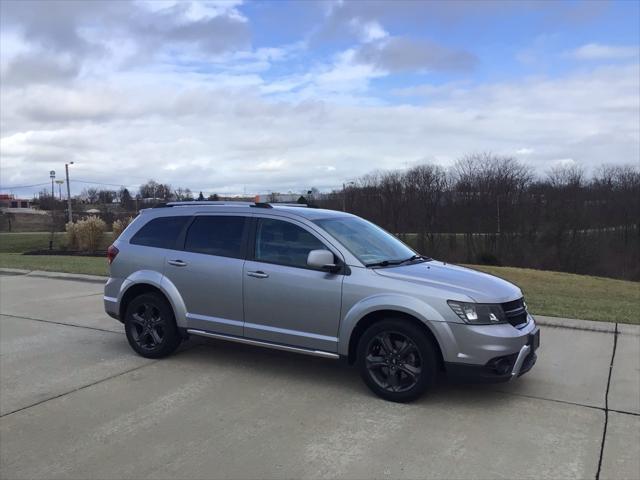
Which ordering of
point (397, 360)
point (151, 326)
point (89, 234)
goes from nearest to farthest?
point (397, 360) → point (151, 326) → point (89, 234)

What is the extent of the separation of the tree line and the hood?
40.1 m

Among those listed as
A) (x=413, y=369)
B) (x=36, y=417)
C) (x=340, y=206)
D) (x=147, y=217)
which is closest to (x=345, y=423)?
(x=413, y=369)

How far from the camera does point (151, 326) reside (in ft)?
20.5

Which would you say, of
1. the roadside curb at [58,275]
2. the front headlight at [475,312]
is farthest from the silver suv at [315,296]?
the roadside curb at [58,275]

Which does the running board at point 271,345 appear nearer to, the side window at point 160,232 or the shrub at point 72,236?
the side window at point 160,232

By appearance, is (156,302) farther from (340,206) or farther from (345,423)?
(340,206)

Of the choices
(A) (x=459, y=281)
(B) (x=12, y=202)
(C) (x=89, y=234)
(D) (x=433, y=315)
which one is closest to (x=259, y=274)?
(D) (x=433, y=315)

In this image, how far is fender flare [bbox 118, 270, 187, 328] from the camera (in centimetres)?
598

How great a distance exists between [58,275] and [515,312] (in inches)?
456

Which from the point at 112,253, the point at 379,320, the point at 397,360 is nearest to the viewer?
the point at 397,360

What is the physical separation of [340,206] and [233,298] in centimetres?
5416

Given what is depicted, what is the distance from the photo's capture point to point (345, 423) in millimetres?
4434

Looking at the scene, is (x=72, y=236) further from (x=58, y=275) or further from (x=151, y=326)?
(x=151, y=326)

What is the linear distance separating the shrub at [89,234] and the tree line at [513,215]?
803 inches
